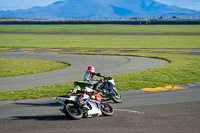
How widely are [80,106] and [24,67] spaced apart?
17.3m

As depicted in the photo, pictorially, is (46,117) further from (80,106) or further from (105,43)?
(105,43)

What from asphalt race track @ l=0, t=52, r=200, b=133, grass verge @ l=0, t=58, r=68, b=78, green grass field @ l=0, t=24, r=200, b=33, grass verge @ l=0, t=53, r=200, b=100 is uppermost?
asphalt race track @ l=0, t=52, r=200, b=133

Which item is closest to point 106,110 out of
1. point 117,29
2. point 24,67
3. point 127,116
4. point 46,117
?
point 127,116

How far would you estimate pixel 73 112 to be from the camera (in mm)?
12766

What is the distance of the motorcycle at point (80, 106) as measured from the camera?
12.6 metres

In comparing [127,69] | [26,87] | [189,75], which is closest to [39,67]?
[127,69]

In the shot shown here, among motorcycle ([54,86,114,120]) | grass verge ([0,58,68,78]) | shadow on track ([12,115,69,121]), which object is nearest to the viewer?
motorcycle ([54,86,114,120])

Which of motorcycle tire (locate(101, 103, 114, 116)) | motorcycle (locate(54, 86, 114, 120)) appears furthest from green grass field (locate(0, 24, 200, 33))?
motorcycle (locate(54, 86, 114, 120))

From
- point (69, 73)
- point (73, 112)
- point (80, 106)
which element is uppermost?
point (80, 106)

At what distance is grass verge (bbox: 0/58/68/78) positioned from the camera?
26.5 metres

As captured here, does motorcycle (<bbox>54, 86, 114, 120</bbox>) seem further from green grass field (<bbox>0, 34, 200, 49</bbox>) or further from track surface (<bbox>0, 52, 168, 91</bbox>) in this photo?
green grass field (<bbox>0, 34, 200, 49</bbox>)

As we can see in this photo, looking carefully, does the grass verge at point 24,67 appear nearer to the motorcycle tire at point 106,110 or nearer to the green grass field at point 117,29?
the motorcycle tire at point 106,110

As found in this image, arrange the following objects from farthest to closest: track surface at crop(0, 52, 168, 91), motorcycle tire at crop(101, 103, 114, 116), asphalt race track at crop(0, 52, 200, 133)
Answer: track surface at crop(0, 52, 168, 91)
motorcycle tire at crop(101, 103, 114, 116)
asphalt race track at crop(0, 52, 200, 133)

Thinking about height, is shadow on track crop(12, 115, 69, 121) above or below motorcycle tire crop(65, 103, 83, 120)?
below
